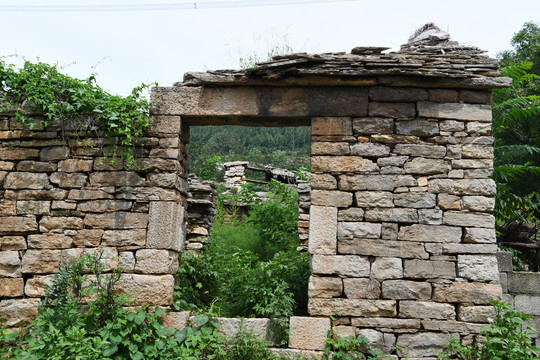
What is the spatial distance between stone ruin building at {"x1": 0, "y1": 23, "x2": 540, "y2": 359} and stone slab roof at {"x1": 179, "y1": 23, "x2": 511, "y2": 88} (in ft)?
0.05

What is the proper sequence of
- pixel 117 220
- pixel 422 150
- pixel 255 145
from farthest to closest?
pixel 255 145 < pixel 117 220 < pixel 422 150

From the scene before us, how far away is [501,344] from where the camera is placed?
377 cm

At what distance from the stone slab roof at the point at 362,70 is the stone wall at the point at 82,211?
92 centimetres

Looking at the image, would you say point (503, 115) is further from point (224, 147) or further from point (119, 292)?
point (224, 147)

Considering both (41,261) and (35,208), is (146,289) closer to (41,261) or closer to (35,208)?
(41,261)

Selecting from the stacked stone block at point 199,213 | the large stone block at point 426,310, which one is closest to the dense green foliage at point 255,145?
the stacked stone block at point 199,213

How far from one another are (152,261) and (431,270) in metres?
2.77

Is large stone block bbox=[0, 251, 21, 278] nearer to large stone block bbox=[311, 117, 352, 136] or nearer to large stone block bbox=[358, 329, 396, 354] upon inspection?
large stone block bbox=[311, 117, 352, 136]

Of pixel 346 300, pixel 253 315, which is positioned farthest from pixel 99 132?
pixel 346 300

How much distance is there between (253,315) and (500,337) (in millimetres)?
2373

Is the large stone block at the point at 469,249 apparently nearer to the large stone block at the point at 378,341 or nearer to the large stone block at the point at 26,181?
the large stone block at the point at 378,341

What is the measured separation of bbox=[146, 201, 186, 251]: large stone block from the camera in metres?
4.29

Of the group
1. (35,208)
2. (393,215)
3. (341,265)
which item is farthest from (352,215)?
(35,208)

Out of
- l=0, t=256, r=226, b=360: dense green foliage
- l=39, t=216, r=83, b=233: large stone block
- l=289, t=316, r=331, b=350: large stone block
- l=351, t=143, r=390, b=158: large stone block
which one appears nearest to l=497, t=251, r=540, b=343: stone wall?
l=351, t=143, r=390, b=158: large stone block
